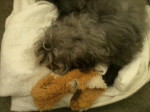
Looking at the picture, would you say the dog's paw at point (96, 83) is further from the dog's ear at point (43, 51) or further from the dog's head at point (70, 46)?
the dog's ear at point (43, 51)

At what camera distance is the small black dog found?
3.61 feet

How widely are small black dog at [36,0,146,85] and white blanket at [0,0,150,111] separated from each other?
7 centimetres

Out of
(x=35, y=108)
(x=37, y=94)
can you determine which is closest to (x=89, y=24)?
(x=37, y=94)

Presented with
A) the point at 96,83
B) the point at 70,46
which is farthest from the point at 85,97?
the point at 70,46

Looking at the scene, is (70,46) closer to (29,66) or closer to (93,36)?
(93,36)

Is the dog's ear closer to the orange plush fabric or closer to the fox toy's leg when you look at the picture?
the orange plush fabric

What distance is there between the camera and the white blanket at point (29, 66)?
1.17 meters

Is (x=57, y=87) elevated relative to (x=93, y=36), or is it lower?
lower

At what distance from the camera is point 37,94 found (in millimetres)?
1114

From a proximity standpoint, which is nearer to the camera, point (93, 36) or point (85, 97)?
point (93, 36)

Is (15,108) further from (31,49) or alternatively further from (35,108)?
(31,49)

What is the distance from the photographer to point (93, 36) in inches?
43.6

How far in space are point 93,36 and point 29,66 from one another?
12.0 inches

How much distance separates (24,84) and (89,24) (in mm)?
372
